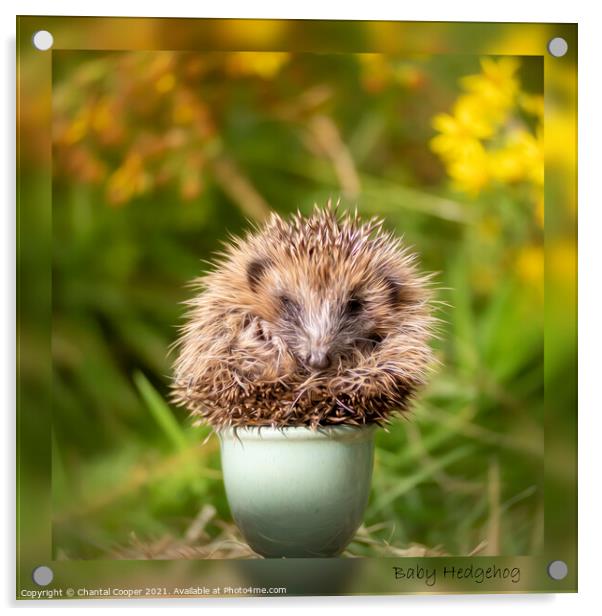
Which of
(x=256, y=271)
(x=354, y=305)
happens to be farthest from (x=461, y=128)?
(x=256, y=271)

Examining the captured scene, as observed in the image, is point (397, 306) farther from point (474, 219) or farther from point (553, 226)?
point (553, 226)

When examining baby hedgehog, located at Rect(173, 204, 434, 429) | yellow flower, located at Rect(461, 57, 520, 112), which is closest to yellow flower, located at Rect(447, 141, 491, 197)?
yellow flower, located at Rect(461, 57, 520, 112)

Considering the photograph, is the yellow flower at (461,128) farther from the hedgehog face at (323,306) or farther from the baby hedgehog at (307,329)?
the hedgehog face at (323,306)

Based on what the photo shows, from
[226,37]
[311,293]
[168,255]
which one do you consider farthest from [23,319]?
[226,37]

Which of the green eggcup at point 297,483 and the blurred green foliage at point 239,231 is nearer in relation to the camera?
the green eggcup at point 297,483

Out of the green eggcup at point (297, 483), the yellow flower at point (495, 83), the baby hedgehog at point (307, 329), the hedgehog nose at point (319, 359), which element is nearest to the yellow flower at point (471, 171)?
the yellow flower at point (495, 83)

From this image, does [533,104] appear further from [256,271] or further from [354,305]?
[256,271]
